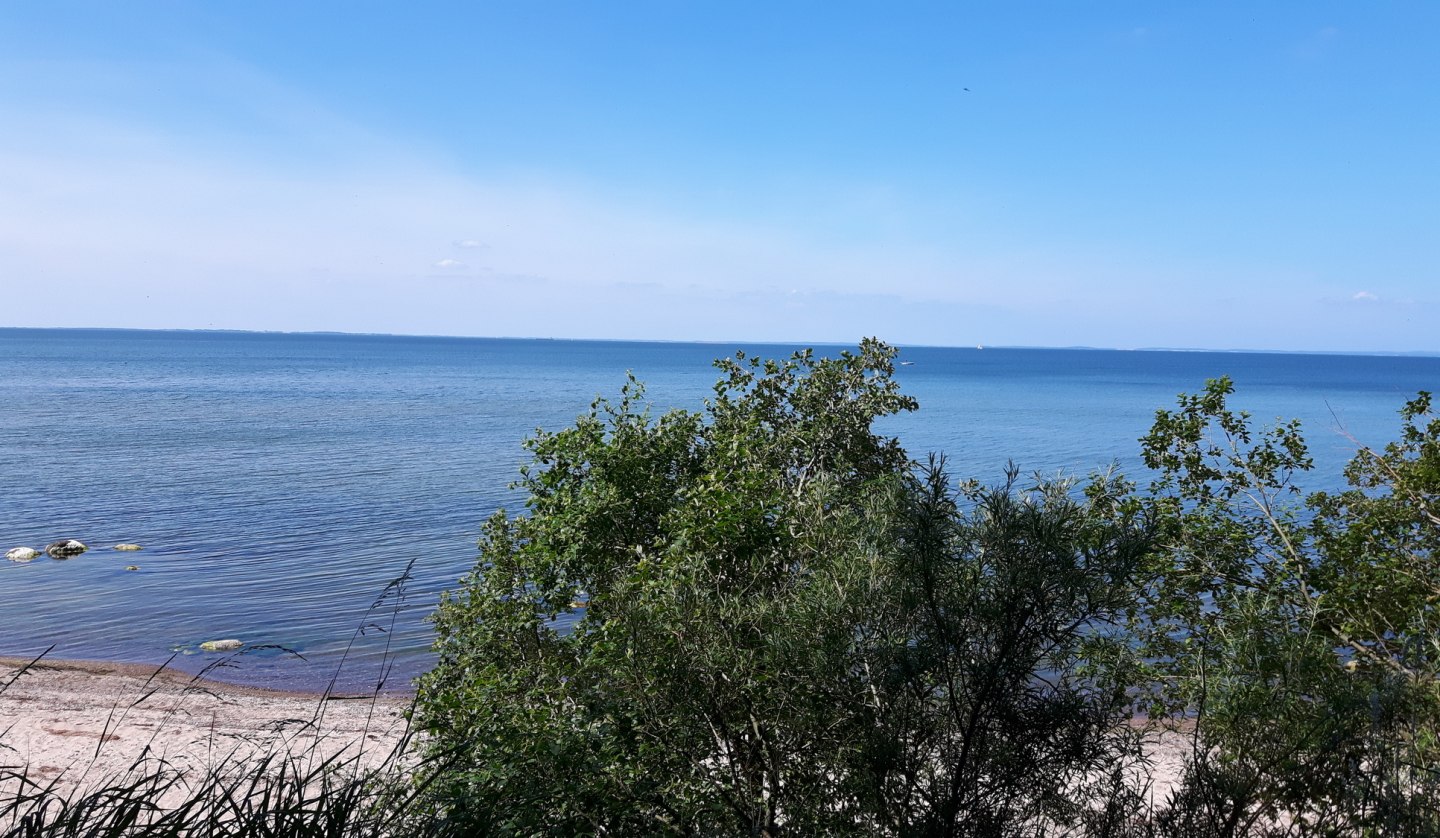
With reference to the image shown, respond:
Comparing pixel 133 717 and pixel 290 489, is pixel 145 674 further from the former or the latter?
pixel 290 489

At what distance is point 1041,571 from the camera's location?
6.79 metres

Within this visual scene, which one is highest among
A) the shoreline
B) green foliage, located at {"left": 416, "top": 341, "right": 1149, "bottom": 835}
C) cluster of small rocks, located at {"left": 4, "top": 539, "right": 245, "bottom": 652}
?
green foliage, located at {"left": 416, "top": 341, "right": 1149, "bottom": 835}

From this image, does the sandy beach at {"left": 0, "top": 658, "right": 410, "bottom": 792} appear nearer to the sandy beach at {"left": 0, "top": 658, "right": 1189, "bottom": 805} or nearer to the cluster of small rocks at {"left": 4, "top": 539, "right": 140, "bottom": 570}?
the sandy beach at {"left": 0, "top": 658, "right": 1189, "bottom": 805}

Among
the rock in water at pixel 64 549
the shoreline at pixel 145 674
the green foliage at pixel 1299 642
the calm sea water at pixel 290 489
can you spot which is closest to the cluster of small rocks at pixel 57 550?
the rock in water at pixel 64 549

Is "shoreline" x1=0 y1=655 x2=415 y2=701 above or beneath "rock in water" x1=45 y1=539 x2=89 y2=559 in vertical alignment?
beneath

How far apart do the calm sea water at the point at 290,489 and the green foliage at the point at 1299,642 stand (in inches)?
225

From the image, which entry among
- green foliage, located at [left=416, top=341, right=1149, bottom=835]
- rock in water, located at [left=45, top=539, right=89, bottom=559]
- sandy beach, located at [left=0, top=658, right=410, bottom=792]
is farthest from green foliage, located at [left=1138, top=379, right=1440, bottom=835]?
rock in water, located at [left=45, top=539, right=89, bottom=559]

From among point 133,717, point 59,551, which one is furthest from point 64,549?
point 133,717

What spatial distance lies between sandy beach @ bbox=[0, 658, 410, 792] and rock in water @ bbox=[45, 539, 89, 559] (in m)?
10.7

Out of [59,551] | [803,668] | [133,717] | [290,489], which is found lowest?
[133,717]

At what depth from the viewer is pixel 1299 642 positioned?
7332 mm

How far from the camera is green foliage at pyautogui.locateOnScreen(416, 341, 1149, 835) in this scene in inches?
279

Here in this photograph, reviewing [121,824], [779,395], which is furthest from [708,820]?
[779,395]

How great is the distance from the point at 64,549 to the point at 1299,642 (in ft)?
120
